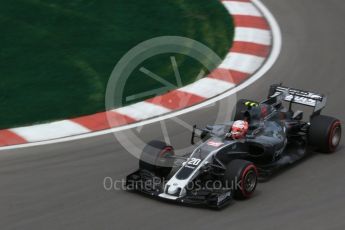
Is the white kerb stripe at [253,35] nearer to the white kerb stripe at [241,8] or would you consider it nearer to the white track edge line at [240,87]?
the white track edge line at [240,87]

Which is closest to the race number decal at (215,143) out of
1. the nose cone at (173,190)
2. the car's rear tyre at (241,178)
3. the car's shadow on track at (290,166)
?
the car's rear tyre at (241,178)

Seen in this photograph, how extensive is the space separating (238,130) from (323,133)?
Answer: 4.29ft

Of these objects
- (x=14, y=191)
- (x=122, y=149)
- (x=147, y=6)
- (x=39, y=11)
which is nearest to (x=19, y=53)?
(x=39, y=11)

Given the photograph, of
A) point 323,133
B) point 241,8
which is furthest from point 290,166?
point 241,8

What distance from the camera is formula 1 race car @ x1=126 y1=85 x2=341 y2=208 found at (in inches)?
337

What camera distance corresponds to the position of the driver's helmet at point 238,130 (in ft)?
30.2

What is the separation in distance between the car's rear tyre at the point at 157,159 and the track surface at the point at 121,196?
456 mm

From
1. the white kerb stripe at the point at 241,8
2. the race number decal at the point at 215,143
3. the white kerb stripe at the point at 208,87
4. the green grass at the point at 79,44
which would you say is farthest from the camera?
the white kerb stripe at the point at 241,8

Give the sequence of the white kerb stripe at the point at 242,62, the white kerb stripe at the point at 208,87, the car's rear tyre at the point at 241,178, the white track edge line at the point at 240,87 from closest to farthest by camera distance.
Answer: the car's rear tyre at the point at 241,178 < the white track edge line at the point at 240,87 < the white kerb stripe at the point at 208,87 < the white kerb stripe at the point at 242,62

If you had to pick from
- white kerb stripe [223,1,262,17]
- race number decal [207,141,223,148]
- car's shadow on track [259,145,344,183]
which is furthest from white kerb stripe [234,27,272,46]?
race number decal [207,141,223,148]

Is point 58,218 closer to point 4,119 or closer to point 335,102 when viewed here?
point 4,119

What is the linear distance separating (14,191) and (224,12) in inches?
287

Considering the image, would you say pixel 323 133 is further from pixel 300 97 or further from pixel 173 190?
pixel 173 190

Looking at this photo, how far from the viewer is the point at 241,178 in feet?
27.8
